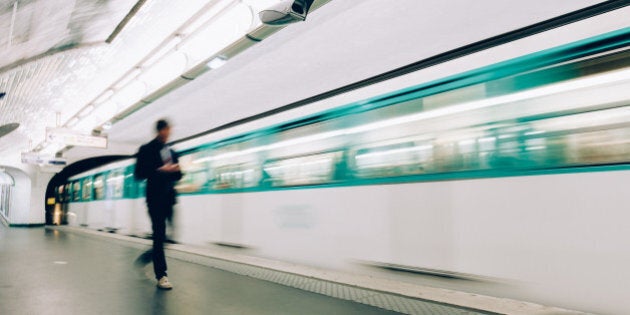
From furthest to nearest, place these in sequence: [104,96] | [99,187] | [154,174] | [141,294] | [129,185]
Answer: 1. [99,187]
2. [129,185]
3. [104,96]
4. [154,174]
5. [141,294]

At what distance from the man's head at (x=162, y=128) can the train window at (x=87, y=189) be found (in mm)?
11369

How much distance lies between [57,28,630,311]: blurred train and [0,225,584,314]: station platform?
1.07 ft

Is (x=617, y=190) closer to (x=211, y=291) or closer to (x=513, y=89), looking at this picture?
Answer: (x=513, y=89)

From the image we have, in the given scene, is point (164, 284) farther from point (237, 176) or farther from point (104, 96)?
point (104, 96)

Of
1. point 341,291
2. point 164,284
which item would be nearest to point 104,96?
point 164,284

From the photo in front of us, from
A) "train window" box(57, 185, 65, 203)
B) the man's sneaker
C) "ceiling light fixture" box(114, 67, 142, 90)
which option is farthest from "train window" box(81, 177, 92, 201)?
the man's sneaker

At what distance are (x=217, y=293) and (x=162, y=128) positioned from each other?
174 cm

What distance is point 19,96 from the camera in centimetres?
738

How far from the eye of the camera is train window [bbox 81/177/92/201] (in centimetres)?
1331

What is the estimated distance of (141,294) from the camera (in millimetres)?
3504

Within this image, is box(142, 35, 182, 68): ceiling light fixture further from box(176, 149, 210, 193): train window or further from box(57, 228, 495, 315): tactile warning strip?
box(57, 228, 495, 315): tactile warning strip

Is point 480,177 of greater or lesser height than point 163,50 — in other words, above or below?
below

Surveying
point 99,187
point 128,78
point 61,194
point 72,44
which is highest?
point 128,78

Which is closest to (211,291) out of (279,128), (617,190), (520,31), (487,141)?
(279,128)
